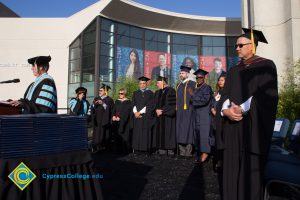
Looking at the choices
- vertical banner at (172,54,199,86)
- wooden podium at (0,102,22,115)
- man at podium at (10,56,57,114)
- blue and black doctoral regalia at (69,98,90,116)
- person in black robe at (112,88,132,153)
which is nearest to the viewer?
wooden podium at (0,102,22,115)

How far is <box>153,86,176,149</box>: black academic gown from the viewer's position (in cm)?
759

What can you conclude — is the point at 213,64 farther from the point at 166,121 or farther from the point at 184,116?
the point at 184,116

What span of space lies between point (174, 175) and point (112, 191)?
55.3 inches

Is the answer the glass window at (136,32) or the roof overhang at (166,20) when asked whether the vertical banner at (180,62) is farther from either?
the glass window at (136,32)

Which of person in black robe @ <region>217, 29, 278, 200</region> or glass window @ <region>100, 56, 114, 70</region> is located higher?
glass window @ <region>100, 56, 114, 70</region>

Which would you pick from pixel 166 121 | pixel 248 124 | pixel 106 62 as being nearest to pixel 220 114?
pixel 248 124

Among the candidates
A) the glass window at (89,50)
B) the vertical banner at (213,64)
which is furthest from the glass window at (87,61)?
the vertical banner at (213,64)

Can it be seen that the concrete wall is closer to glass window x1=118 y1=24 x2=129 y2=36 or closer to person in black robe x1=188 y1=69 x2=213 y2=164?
person in black robe x1=188 y1=69 x2=213 y2=164

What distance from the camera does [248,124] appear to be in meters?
2.53

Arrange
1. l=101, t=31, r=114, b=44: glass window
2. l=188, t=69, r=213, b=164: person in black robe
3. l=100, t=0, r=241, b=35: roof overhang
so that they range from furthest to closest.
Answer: l=100, t=0, r=241, b=35: roof overhang
l=101, t=31, r=114, b=44: glass window
l=188, t=69, r=213, b=164: person in black robe

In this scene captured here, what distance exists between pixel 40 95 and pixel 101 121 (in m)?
5.31

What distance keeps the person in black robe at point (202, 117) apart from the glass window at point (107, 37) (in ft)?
76.3

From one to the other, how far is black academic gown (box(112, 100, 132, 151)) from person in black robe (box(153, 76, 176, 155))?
108cm

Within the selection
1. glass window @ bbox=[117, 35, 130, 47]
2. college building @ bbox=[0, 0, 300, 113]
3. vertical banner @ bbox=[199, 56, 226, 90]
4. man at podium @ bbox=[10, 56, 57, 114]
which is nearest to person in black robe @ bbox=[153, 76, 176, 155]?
man at podium @ bbox=[10, 56, 57, 114]
